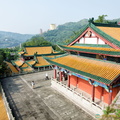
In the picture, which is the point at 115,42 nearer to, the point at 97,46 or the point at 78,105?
the point at 97,46

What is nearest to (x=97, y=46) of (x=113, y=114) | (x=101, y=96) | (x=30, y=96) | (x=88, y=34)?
(x=88, y=34)

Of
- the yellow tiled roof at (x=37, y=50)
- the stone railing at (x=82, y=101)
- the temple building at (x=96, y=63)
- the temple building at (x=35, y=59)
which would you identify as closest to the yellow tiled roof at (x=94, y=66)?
the temple building at (x=96, y=63)

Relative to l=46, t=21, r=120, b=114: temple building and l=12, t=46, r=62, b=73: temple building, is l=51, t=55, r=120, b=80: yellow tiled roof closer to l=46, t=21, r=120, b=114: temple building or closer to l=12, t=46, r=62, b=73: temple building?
l=46, t=21, r=120, b=114: temple building

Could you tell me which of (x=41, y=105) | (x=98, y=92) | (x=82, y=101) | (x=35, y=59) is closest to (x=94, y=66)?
(x=98, y=92)

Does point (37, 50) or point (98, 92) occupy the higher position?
point (37, 50)

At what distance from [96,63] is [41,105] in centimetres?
793

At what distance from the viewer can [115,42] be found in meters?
11.0

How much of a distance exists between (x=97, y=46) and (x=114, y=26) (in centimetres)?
477

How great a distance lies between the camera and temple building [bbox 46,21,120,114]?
35.0ft

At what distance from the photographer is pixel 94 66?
41.0ft

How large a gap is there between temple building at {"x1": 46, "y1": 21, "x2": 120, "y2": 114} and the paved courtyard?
1.40 metres

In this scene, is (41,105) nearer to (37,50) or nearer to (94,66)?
(94,66)

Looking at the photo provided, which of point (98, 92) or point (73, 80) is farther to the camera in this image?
point (73, 80)

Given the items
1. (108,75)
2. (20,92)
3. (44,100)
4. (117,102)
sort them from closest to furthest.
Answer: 1. (117,102)
2. (108,75)
3. (44,100)
4. (20,92)
